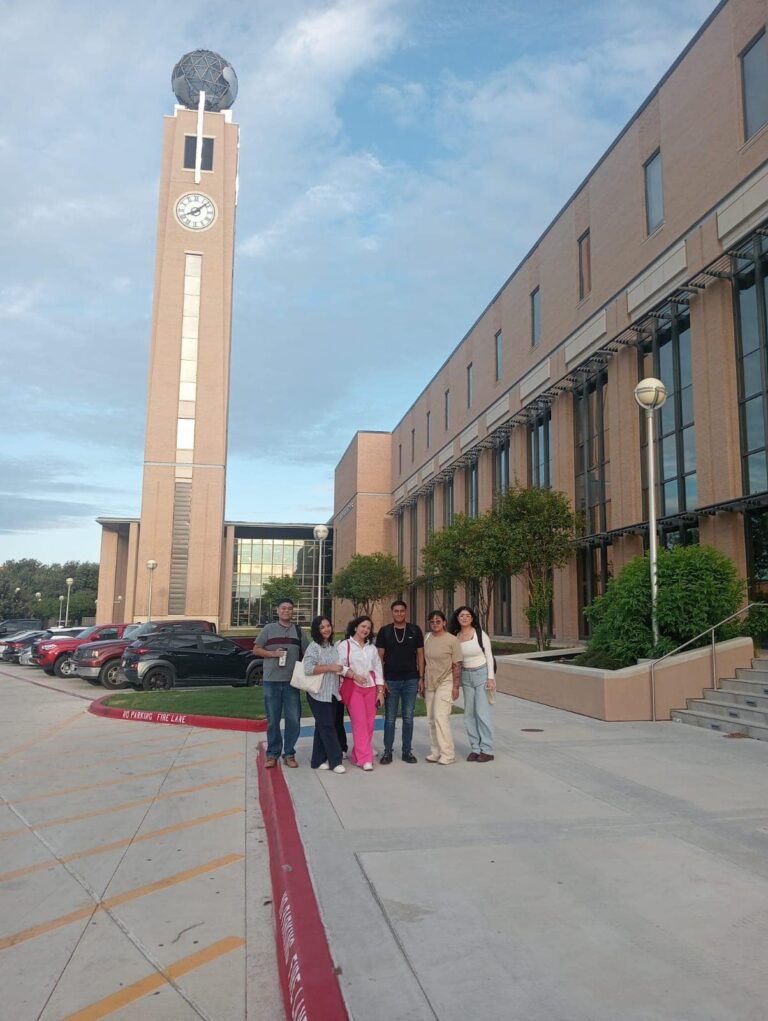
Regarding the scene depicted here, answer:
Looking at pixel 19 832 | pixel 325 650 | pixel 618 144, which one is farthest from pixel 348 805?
pixel 618 144

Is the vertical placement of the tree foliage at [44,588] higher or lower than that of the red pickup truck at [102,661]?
higher

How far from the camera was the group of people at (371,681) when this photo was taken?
831cm

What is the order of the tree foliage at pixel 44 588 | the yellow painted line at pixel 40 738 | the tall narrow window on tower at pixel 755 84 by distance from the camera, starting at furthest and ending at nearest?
the tree foliage at pixel 44 588 → the tall narrow window on tower at pixel 755 84 → the yellow painted line at pixel 40 738

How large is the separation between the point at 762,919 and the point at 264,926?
273 cm

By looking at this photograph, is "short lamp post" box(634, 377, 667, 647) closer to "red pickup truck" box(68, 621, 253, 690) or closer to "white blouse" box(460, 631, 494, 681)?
"white blouse" box(460, 631, 494, 681)

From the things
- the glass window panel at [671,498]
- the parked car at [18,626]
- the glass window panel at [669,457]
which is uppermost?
the glass window panel at [669,457]

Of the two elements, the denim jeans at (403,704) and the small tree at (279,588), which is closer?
the denim jeans at (403,704)

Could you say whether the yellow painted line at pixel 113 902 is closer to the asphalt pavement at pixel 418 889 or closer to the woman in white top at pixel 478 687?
the asphalt pavement at pixel 418 889

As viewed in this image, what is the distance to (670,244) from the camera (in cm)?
2105

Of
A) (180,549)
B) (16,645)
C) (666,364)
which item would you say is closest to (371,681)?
(666,364)

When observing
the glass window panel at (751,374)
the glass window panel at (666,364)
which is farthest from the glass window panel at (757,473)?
the glass window panel at (666,364)

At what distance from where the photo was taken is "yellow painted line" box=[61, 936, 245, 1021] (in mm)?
3446

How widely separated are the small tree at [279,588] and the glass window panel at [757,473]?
54.8 metres

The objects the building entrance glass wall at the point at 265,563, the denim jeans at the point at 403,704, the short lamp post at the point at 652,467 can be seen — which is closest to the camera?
the denim jeans at the point at 403,704
